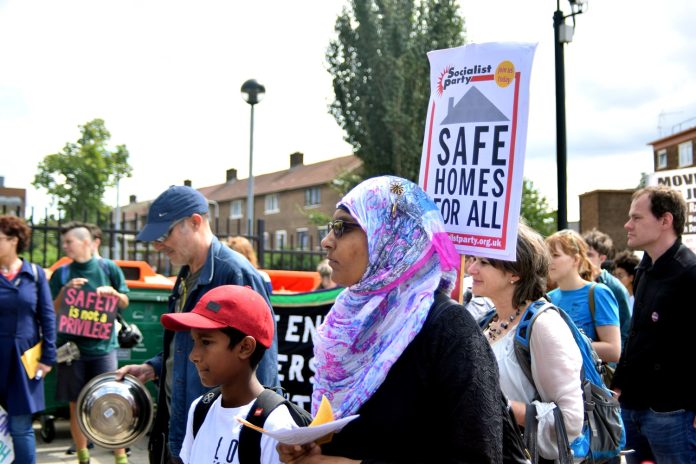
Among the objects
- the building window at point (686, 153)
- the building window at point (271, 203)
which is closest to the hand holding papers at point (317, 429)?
the building window at point (271, 203)

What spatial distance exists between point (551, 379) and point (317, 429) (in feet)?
4.71

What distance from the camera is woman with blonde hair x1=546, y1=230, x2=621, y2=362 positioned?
14.9 ft

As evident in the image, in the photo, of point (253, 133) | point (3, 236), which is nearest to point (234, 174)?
point (253, 133)

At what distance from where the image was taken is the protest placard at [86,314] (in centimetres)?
718

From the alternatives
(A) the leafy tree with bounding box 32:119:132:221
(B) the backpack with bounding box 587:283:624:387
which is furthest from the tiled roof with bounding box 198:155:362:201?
(B) the backpack with bounding box 587:283:624:387

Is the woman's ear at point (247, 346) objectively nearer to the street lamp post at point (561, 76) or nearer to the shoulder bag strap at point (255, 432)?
the shoulder bag strap at point (255, 432)

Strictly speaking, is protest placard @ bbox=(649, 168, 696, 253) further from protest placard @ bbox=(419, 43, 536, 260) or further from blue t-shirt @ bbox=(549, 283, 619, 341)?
protest placard @ bbox=(419, 43, 536, 260)

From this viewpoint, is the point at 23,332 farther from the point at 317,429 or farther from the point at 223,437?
the point at 317,429

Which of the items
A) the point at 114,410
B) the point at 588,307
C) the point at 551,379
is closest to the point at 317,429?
the point at 551,379

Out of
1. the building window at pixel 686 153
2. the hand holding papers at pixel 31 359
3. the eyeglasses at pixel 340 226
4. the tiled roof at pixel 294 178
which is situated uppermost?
the building window at pixel 686 153

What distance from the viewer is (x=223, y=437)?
2.65 m

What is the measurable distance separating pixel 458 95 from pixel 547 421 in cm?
140

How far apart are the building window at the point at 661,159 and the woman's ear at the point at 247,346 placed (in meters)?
63.4

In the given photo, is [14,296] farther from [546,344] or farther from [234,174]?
[234,174]
